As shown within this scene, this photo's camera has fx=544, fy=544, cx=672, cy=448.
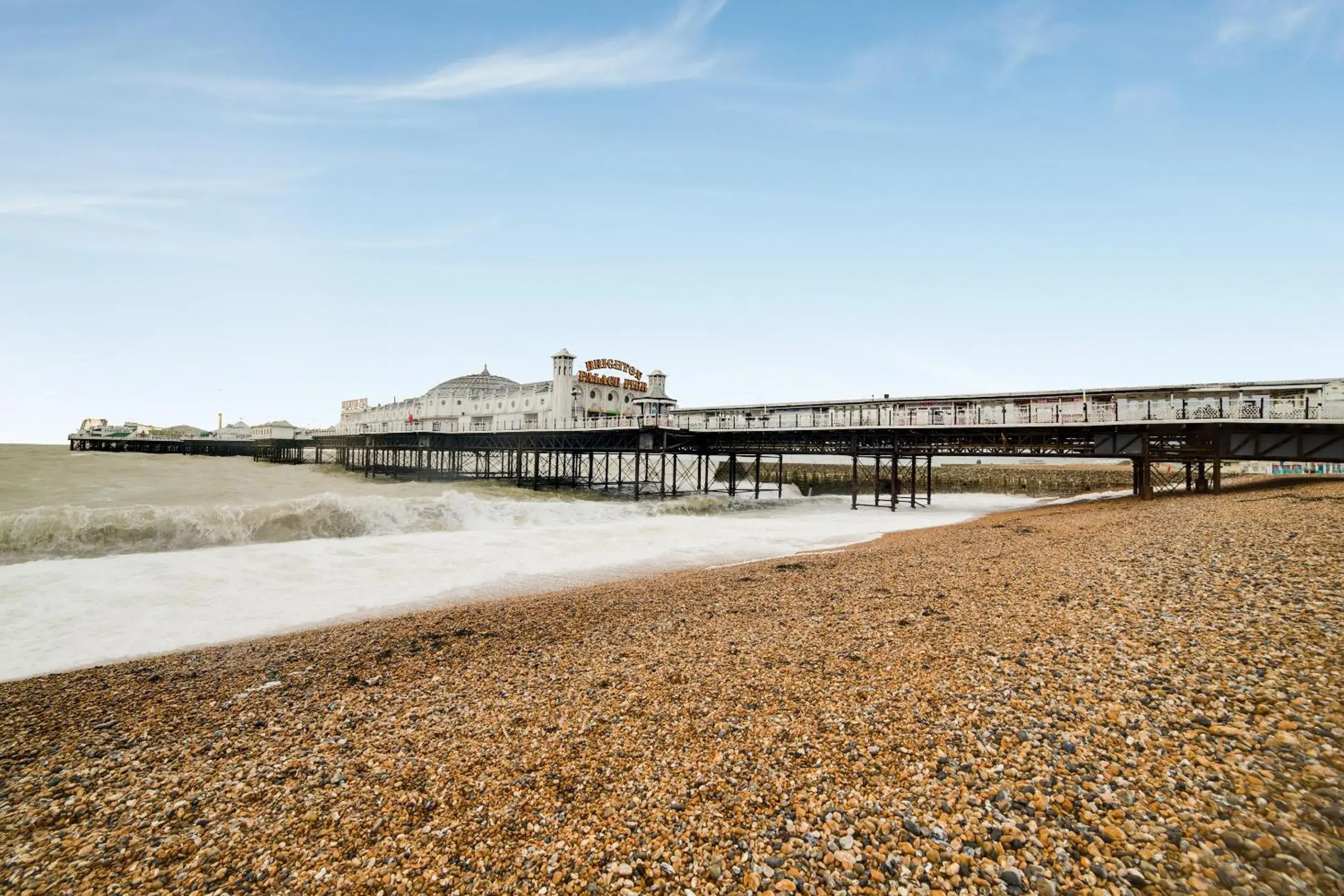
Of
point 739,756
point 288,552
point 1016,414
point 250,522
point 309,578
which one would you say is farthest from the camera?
point 1016,414

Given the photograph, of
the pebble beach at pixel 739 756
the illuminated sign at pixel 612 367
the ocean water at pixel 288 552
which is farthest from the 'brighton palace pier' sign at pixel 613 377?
the pebble beach at pixel 739 756

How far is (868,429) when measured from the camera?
32281 mm

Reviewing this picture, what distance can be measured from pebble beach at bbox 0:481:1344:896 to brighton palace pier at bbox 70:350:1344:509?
18733 mm

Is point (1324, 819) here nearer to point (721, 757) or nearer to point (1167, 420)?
point (721, 757)

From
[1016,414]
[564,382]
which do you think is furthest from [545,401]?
[1016,414]

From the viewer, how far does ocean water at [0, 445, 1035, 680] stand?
33.6 feet

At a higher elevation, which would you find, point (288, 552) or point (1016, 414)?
point (1016, 414)

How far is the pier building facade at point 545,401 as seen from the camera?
4928 cm

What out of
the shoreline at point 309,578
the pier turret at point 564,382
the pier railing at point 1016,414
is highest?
the pier turret at point 564,382

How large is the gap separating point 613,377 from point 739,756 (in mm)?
52464

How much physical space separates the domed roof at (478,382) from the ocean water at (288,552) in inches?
1349

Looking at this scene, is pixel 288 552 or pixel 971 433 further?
pixel 971 433

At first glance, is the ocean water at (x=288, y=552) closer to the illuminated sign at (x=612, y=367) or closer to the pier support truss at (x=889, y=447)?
the pier support truss at (x=889, y=447)

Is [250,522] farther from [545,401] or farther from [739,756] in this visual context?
[545,401]
